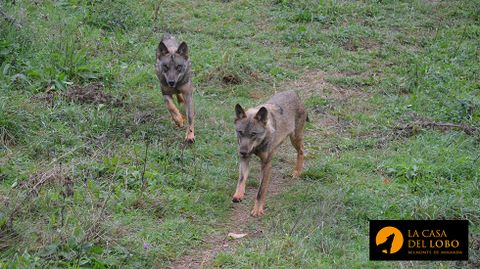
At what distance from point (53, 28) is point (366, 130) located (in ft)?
18.4

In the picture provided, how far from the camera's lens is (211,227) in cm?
801

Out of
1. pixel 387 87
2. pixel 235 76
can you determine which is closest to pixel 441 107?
pixel 387 87

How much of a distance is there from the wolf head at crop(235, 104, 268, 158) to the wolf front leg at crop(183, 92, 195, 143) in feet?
4.88

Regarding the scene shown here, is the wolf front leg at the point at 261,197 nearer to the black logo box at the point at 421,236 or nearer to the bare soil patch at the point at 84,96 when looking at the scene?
the black logo box at the point at 421,236

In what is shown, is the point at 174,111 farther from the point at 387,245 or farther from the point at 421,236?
the point at 421,236

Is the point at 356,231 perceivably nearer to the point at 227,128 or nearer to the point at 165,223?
the point at 165,223

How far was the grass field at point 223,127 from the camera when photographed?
723 centimetres

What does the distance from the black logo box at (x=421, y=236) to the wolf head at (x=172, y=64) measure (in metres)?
4.06

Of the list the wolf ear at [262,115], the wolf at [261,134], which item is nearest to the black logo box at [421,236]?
the wolf at [261,134]

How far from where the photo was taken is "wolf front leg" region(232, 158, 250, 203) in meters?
8.77

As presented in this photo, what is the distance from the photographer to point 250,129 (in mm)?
8641

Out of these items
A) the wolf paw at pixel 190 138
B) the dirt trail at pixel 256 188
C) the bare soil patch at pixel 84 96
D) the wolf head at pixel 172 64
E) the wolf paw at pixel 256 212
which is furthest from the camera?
the wolf head at pixel 172 64

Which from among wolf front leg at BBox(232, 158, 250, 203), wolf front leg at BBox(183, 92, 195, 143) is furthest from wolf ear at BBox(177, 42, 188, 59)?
wolf front leg at BBox(232, 158, 250, 203)

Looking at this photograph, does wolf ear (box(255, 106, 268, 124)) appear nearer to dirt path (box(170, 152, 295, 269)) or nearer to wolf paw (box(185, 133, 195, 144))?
dirt path (box(170, 152, 295, 269))
